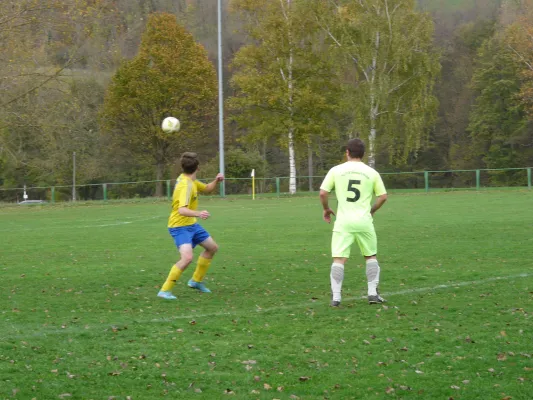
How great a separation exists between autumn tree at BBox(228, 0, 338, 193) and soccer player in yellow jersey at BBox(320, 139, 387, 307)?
1601 inches

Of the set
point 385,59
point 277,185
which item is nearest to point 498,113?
point 385,59

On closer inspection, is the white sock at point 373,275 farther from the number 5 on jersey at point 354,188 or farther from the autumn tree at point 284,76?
the autumn tree at point 284,76

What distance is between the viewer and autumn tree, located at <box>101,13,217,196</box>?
170 ft

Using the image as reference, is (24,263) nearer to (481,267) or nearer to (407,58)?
(481,267)

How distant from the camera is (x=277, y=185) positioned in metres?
44.4

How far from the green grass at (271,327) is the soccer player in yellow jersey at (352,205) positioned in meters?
0.44

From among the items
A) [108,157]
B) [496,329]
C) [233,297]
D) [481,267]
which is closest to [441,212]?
[481,267]

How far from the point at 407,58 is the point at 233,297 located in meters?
41.8

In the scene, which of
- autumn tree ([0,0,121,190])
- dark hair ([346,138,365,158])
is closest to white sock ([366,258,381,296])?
dark hair ([346,138,365,158])

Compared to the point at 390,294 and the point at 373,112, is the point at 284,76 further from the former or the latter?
the point at 390,294

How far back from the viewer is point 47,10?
29422 mm

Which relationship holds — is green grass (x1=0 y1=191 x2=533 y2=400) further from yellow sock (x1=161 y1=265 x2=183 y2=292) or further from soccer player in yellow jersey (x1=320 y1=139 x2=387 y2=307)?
soccer player in yellow jersey (x1=320 y1=139 x2=387 y2=307)

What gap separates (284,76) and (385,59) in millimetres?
6615

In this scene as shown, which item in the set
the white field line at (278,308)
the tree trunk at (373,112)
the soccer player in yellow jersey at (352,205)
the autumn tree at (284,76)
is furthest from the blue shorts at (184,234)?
the tree trunk at (373,112)
